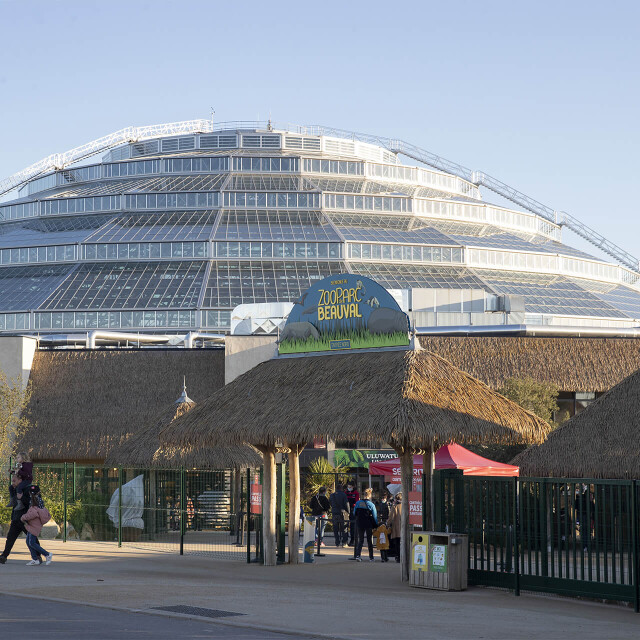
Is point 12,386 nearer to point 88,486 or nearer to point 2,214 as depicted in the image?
point 88,486

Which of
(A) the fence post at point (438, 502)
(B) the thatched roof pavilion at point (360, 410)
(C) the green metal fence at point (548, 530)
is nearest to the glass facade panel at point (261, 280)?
(B) the thatched roof pavilion at point (360, 410)

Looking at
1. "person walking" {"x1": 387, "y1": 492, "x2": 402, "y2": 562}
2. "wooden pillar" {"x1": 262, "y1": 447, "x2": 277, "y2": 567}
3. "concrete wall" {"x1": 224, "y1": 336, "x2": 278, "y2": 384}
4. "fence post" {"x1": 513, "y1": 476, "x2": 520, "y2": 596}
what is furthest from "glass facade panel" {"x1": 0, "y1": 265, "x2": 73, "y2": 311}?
"fence post" {"x1": 513, "y1": 476, "x2": 520, "y2": 596}

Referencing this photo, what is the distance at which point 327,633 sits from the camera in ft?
42.8

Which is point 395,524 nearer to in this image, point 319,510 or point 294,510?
point 294,510

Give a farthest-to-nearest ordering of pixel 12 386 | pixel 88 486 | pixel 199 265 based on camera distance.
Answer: pixel 199 265, pixel 12 386, pixel 88 486

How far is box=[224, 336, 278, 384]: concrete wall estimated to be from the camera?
39031mm

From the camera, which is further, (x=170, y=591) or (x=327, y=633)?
(x=170, y=591)

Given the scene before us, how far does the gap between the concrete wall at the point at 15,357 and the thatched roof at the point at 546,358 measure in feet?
46.4

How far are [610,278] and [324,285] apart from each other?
170 ft

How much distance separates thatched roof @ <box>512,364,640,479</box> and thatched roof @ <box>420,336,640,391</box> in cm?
1445

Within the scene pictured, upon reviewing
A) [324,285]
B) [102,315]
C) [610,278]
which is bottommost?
[324,285]

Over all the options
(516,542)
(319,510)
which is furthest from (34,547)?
(516,542)

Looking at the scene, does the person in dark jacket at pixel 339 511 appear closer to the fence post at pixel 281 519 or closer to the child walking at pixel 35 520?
the fence post at pixel 281 519

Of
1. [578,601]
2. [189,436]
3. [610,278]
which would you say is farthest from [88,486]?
[610,278]
